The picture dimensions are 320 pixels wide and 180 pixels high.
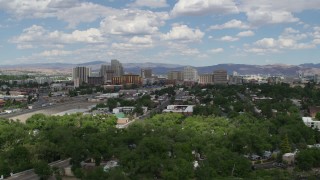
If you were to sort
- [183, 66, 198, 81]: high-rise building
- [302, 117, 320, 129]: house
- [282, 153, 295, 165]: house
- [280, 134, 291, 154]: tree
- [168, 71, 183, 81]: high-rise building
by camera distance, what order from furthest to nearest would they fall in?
1. [183, 66, 198, 81]: high-rise building
2. [168, 71, 183, 81]: high-rise building
3. [302, 117, 320, 129]: house
4. [280, 134, 291, 154]: tree
5. [282, 153, 295, 165]: house

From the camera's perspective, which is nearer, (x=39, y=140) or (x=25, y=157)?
(x=25, y=157)

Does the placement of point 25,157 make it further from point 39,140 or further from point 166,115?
point 166,115

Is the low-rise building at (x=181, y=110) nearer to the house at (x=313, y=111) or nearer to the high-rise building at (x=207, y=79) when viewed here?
the house at (x=313, y=111)

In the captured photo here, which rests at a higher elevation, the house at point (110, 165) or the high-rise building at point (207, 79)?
the high-rise building at point (207, 79)

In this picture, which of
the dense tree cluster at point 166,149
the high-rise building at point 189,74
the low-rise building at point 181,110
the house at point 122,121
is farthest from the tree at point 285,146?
the high-rise building at point 189,74

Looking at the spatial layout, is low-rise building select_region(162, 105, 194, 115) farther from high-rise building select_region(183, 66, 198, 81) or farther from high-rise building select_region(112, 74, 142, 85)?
high-rise building select_region(183, 66, 198, 81)

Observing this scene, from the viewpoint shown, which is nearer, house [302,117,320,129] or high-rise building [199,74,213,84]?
house [302,117,320,129]

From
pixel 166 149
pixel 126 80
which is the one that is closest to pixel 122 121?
pixel 166 149

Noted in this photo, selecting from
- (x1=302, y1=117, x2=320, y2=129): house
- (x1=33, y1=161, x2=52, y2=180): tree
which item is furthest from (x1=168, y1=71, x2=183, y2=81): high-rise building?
(x1=33, y1=161, x2=52, y2=180): tree

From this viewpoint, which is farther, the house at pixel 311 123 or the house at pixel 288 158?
the house at pixel 311 123

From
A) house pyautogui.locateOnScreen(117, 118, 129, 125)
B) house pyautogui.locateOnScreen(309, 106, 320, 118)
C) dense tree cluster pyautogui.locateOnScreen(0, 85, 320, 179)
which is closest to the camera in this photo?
dense tree cluster pyautogui.locateOnScreen(0, 85, 320, 179)

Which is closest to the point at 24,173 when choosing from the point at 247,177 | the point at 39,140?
the point at 39,140
